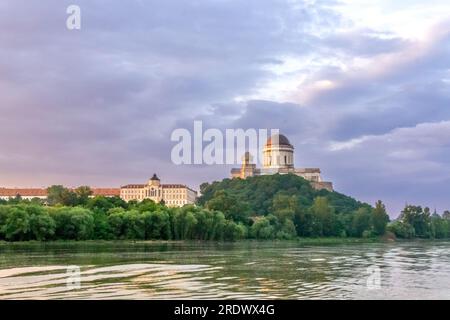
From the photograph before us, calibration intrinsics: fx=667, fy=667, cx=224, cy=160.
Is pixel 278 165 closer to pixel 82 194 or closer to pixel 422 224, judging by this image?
pixel 422 224

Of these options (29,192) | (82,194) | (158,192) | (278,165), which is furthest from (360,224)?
(29,192)

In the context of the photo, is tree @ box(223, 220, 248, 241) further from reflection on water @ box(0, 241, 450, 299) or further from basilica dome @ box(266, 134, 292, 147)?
basilica dome @ box(266, 134, 292, 147)

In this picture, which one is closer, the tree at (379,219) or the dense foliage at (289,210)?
the dense foliage at (289,210)

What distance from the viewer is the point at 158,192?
133 meters

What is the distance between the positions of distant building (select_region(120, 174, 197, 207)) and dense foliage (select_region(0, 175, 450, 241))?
7.47 meters

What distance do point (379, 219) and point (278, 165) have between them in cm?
5114

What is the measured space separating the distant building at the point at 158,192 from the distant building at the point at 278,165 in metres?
15.8

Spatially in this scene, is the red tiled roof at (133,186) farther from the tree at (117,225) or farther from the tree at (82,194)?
the tree at (117,225)

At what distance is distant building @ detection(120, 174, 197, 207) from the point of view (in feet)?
435

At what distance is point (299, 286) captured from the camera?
19312 millimetres

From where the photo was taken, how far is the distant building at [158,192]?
435 ft

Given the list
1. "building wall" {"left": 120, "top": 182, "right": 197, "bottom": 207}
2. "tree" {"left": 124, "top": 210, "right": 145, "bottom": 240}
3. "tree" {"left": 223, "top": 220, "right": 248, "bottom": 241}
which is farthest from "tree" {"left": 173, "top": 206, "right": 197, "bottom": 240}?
"building wall" {"left": 120, "top": 182, "right": 197, "bottom": 207}

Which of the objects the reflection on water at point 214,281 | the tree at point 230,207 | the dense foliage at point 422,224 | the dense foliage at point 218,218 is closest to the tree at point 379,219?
the dense foliage at point 218,218
